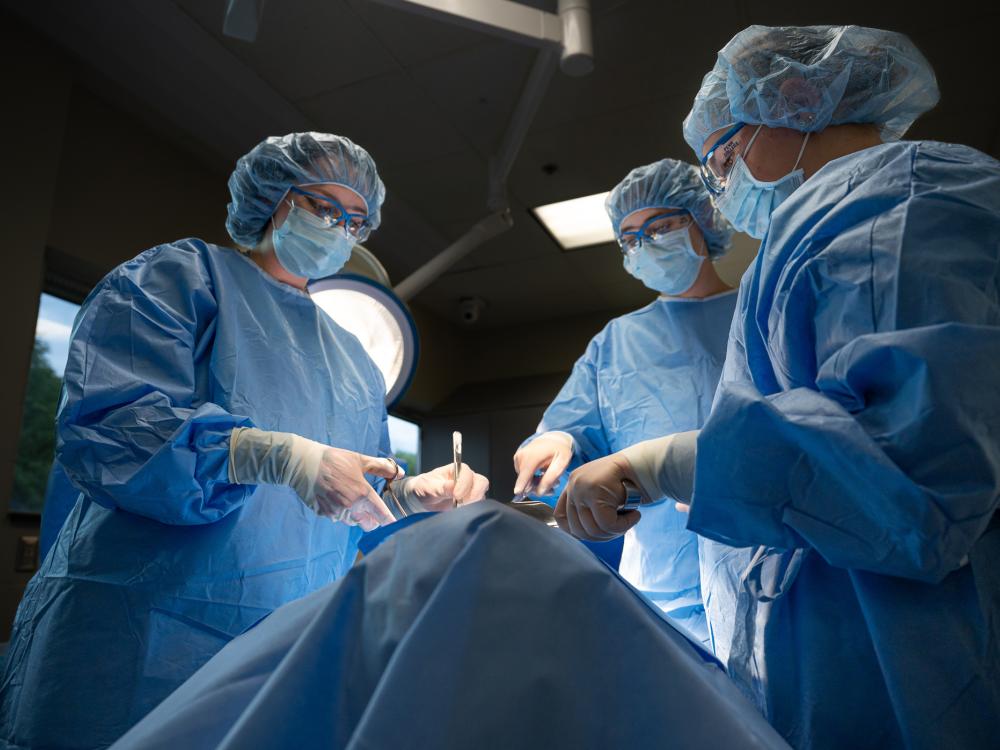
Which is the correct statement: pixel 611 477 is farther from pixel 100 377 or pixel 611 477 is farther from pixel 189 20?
pixel 189 20

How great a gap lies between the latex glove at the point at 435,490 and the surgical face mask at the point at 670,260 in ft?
2.42

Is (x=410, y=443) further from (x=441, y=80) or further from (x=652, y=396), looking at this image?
(x=652, y=396)

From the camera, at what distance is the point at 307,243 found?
1498mm

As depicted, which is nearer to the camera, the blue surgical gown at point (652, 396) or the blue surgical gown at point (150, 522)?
the blue surgical gown at point (150, 522)

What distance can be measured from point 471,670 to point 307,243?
1.19 meters

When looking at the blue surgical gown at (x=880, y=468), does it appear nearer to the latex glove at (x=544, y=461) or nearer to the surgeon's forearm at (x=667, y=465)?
the surgeon's forearm at (x=667, y=465)

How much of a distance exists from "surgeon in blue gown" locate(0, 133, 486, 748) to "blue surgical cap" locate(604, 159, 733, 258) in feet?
2.90

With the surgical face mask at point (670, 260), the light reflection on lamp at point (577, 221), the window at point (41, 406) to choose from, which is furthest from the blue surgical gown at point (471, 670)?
the light reflection on lamp at point (577, 221)

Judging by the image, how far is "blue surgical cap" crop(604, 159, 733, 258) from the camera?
175 cm

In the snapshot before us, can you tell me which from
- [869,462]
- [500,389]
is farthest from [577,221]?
[869,462]

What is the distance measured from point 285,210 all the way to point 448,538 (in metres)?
1.19

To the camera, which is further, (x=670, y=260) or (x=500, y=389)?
(x=500, y=389)

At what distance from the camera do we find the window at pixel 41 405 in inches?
94.5

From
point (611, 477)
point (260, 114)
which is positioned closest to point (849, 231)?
point (611, 477)
